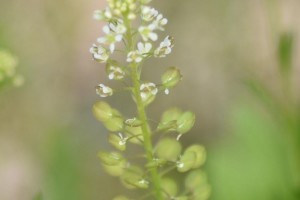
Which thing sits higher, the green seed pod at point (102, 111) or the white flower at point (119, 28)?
the white flower at point (119, 28)

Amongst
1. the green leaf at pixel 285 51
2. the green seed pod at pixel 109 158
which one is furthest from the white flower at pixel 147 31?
the green leaf at pixel 285 51

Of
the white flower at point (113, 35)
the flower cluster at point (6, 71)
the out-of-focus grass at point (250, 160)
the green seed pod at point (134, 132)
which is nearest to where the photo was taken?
the white flower at point (113, 35)

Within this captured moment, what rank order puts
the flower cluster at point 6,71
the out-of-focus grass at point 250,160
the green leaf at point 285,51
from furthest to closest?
1. the out-of-focus grass at point 250,160
2. the green leaf at point 285,51
3. the flower cluster at point 6,71

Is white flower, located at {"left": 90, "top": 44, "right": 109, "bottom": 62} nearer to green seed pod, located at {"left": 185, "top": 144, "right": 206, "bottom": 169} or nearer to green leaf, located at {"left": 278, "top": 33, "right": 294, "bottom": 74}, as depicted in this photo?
green seed pod, located at {"left": 185, "top": 144, "right": 206, "bottom": 169}

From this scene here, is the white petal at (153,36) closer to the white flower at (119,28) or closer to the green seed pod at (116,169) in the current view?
the white flower at (119,28)

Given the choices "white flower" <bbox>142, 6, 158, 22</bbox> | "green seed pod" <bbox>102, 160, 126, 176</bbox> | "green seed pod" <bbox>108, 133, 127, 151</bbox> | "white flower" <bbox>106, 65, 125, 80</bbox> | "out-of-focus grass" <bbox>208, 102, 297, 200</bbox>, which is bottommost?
"green seed pod" <bbox>102, 160, 126, 176</bbox>

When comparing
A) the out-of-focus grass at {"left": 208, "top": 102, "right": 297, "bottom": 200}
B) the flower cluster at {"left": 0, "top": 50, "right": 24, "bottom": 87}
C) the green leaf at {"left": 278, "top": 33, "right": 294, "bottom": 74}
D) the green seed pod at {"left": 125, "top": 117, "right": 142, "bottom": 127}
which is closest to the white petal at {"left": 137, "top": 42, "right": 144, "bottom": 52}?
the green seed pod at {"left": 125, "top": 117, "right": 142, "bottom": 127}

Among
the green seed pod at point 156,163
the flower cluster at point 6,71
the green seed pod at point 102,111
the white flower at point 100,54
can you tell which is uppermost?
the flower cluster at point 6,71

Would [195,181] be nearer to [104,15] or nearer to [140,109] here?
[140,109]
